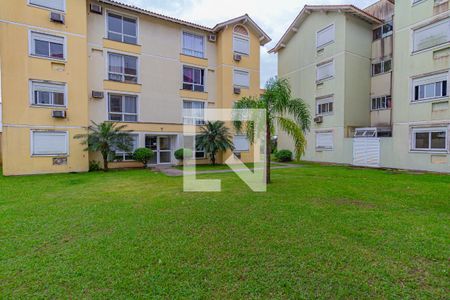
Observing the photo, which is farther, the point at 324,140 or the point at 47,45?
the point at 324,140

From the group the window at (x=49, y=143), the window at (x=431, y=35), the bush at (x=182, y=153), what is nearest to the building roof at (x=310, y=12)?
the window at (x=431, y=35)

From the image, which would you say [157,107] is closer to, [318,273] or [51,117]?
[51,117]

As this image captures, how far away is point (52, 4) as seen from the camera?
1396 cm

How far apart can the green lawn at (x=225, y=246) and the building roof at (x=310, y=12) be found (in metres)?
15.3

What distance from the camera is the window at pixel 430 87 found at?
13695 mm

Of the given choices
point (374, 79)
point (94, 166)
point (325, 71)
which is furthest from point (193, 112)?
point (374, 79)

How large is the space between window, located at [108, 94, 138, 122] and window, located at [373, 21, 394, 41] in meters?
19.0

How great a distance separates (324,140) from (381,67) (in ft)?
22.3

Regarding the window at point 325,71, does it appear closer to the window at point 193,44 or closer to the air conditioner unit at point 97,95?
the window at point 193,44

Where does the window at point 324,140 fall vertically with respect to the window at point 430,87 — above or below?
below

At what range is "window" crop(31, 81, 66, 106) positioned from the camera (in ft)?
44.9

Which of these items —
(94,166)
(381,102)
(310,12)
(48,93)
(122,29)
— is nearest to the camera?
(48,93)

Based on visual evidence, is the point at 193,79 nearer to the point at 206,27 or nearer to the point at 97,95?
the point at 206,27

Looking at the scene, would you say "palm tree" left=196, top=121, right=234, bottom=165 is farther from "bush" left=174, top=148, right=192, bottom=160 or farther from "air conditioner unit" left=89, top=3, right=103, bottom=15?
"air conditioner unit" left=89, top=3, right=103, bottom=15
